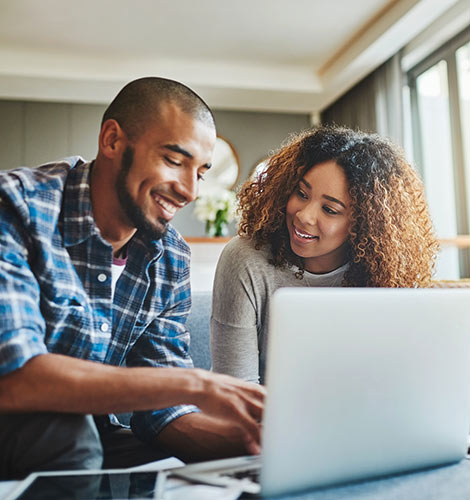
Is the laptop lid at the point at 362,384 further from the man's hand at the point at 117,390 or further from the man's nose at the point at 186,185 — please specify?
the man's nose at the point at 186,185

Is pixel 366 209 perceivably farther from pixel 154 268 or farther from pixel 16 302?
pixel 16 302

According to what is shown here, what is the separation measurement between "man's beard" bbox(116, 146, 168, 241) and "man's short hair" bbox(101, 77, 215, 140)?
0.13ft

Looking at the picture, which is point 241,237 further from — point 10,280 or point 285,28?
point 285,28

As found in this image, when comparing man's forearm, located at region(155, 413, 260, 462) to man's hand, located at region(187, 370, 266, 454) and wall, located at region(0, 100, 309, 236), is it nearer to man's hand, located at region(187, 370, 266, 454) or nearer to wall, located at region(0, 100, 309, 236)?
man's hand, located at region(187, 370, 266, 454)

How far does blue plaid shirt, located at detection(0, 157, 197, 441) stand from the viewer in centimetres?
78

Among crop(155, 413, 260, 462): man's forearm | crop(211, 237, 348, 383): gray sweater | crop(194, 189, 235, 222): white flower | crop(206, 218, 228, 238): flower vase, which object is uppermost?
crop(194, 189, 235, 222): white flower

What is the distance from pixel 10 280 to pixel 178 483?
1.19 ft

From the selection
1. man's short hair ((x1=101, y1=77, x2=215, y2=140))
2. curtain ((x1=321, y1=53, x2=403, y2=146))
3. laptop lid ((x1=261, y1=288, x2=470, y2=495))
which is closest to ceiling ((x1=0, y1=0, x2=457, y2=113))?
curtain ((x1=321, y1=53, x2=403, y2=146))

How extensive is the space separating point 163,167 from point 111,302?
254 mm

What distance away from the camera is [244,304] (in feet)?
4.14

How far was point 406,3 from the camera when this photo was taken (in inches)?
123

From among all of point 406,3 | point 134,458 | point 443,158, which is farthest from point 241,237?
point 443,158

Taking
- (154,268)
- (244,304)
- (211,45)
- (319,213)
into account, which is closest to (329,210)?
(319,213)

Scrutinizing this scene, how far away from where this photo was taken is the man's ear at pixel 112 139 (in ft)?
3.19
